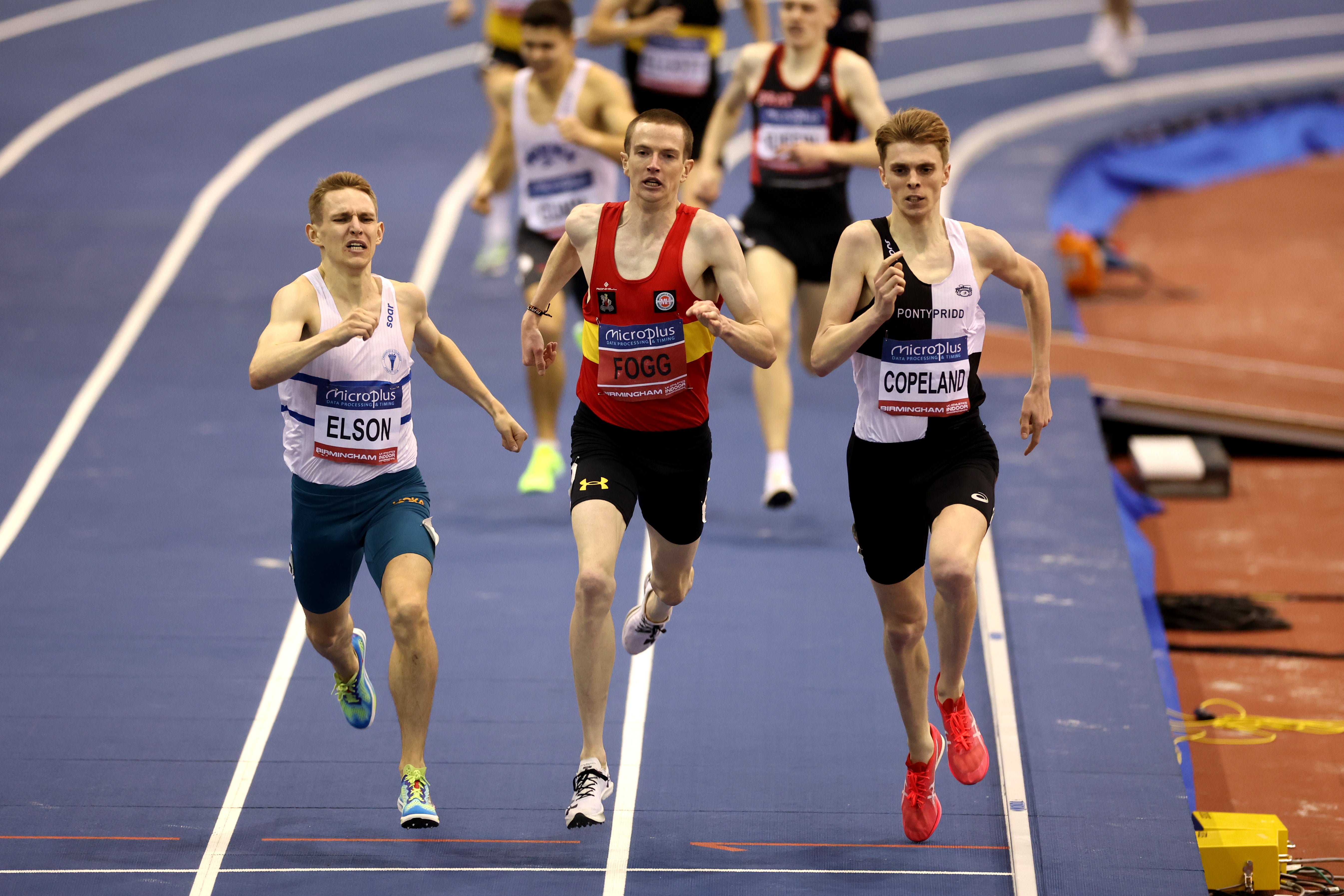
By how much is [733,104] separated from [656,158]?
282 cm

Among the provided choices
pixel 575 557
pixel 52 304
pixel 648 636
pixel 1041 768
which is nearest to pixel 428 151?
pixel 52 304

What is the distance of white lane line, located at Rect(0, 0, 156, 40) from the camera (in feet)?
50.7

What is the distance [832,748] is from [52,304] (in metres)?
6.70

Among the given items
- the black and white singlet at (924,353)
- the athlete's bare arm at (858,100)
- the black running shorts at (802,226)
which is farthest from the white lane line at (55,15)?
the black and white singlet at (924,353)

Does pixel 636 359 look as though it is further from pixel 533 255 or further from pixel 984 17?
pixel 984 17

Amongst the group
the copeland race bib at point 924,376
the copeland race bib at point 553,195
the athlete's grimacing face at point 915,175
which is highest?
the copeland race bib at point 553,195

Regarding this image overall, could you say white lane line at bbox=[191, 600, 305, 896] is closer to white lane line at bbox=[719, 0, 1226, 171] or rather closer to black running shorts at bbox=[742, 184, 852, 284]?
black running shorts at bbox=[742, 184, 852, 284]

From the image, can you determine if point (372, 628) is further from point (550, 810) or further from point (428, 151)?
point (428, 151)

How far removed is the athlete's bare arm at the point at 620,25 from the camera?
961 cm

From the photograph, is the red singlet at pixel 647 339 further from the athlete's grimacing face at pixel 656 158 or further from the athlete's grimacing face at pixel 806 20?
the athlete's grimacing face at pixel 806 20

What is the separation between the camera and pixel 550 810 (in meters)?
5.81

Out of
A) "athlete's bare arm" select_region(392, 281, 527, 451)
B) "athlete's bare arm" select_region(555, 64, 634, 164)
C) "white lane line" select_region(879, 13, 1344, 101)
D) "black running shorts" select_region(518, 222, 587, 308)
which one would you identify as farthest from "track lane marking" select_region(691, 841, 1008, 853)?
"white lane line" select_region(879, 13, 1344, 101)

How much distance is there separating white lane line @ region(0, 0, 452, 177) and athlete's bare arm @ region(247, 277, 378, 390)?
837 cm

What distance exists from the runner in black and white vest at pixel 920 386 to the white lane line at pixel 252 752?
242 centimetres
